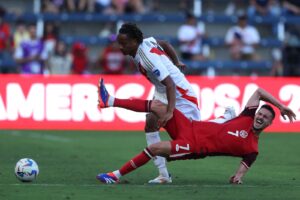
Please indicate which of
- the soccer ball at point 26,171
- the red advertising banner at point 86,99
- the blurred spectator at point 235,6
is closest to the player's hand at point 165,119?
the soccer ball at point 26,171

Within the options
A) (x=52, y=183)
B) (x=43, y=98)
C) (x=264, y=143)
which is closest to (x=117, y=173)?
(x=52, y=183)

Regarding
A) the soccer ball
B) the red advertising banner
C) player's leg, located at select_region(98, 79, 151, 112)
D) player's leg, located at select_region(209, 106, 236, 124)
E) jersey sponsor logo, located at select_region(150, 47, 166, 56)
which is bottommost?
the red advertising banner

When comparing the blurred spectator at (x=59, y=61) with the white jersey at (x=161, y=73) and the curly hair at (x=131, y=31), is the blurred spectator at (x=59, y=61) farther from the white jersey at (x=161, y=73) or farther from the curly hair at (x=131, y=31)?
the curly hair at (x=131, y=31)

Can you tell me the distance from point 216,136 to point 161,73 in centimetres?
109

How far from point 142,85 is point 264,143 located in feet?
14.8

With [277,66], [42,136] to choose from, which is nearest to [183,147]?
[42,136]

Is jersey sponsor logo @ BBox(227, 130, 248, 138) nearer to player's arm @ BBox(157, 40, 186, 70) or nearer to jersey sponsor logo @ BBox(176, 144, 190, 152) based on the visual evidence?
jersey sponsor logo @ BBox(176, 144, 190, 152)

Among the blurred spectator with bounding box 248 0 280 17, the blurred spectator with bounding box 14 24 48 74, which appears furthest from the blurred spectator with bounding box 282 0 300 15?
the blurred spectator with bounding box 14 24 48 74

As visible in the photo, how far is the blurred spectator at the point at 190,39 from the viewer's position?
1033 inches

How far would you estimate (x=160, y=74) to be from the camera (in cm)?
1110

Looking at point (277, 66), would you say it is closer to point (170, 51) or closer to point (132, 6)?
point (132, 6)

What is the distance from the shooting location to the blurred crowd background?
1010 inches

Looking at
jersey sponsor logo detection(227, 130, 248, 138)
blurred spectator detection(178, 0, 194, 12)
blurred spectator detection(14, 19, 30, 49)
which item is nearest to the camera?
jersey sponsor logo detection(227, 130, 248, 138)

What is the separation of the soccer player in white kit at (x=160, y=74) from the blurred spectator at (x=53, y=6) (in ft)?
52.3
